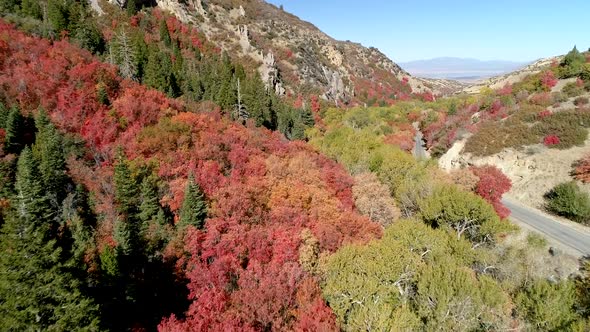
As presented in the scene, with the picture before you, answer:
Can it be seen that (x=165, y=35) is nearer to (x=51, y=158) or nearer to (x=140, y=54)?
(x=140, y=54)

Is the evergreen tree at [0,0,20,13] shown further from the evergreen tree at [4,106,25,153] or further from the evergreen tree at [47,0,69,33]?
the evergreen tree at [4,106,25,153]

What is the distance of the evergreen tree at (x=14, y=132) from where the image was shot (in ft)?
140

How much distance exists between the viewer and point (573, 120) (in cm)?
6694

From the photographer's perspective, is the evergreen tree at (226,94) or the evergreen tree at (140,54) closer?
the evergreen tree at (140,54)

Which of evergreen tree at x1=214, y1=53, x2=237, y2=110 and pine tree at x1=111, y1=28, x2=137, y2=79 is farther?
evergreen tree at x1=214, y1=53, x2=237, y2=110

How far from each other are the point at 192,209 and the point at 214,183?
28.5 feet

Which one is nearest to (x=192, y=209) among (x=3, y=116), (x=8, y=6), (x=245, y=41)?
(x=3, y=116)

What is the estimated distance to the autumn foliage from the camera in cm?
2703

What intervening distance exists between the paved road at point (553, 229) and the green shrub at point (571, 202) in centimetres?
212

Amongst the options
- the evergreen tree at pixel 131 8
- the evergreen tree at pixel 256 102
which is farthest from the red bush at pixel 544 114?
the evergreen tree at pixel 131 8

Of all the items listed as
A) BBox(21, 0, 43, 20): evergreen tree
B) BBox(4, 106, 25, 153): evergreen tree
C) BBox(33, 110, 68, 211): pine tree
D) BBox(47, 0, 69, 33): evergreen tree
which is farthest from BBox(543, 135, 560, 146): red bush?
BBox(21, 0, 43, 20): evergreen tree

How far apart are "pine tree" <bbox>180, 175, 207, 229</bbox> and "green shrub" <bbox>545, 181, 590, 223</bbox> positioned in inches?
1950

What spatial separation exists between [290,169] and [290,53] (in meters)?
106

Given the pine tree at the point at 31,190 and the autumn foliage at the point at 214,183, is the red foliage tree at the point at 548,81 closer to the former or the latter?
the autumn foliage at the point at 214,183
